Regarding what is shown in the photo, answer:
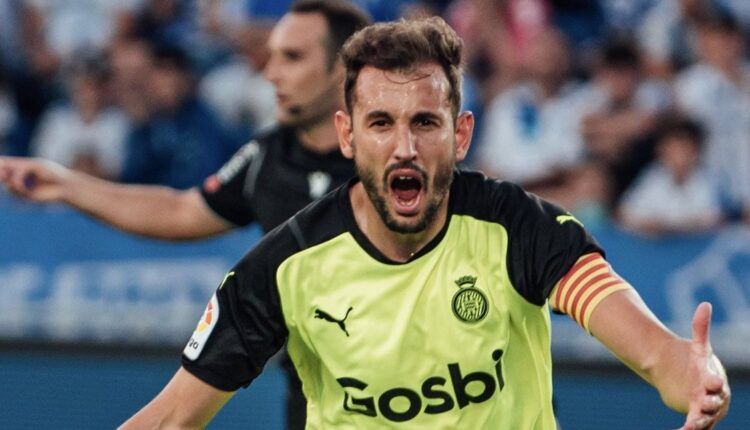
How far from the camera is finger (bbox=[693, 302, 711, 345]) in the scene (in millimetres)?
2990

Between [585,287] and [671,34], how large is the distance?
5326mm

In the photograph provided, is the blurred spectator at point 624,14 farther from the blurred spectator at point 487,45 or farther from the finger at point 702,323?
the finger at point 702,323

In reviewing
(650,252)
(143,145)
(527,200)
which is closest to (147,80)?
(143,145)

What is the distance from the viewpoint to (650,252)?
7820 mm

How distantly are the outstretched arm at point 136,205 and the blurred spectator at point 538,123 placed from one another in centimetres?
308

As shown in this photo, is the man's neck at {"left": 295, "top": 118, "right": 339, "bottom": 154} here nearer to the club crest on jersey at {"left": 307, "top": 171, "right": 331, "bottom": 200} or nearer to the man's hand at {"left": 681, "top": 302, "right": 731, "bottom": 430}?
the club crest on jersey at {"left": 307, "top": 171, "right": 331, "bottom": 200}

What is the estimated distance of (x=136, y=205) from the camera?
19.5 ft

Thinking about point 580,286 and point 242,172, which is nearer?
point 580,286

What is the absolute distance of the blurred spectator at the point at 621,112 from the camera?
27.2 ft

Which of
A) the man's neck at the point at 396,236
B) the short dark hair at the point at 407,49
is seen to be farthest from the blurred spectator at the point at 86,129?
the short dark hair at the point at 407,49

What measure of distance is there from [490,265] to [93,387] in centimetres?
579

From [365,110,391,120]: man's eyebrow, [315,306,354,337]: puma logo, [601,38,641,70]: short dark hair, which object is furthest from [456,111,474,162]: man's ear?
[601,38,641,70]: short dark hair

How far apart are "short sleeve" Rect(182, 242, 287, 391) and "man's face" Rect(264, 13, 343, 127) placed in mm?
1836

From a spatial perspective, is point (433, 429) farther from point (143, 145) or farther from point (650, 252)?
point (143, 145)
